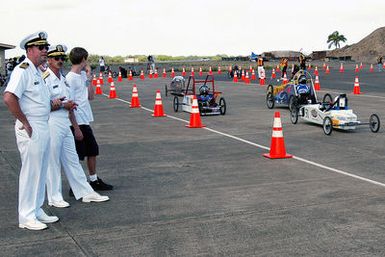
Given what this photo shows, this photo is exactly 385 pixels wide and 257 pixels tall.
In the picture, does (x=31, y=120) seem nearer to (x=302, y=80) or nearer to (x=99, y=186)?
(x=99, y=186)

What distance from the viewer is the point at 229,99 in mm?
25359

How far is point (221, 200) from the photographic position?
7645 mm

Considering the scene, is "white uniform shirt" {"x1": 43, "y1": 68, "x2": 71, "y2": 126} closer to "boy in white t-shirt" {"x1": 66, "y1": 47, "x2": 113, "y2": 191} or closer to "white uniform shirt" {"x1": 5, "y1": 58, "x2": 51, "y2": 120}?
"boy in white t-shirt" {"x1": 66, "y1": 47, "x2": 113, "y2": 191}

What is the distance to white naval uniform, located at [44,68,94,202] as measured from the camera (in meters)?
7.12

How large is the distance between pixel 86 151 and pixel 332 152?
17.2 feet

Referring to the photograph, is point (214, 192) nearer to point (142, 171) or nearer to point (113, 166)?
point (142, 171)

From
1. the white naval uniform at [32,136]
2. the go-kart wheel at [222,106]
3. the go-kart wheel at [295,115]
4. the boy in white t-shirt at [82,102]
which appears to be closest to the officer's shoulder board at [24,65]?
the white naval uniform at [32,136]

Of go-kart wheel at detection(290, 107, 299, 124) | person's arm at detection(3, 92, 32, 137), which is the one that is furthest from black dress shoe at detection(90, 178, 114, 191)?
go-kart wheel at detection(290, 107, 299, 124)

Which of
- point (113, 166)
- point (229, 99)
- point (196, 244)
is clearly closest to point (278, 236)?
point (196, 244)

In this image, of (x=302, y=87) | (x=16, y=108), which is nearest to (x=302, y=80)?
(x=302, y=87)

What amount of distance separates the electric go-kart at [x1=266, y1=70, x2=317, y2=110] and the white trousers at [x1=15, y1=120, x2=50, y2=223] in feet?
35.3

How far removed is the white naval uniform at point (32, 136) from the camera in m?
6.14

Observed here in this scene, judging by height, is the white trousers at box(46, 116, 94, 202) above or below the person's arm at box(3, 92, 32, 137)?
below

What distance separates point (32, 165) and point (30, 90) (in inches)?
32.7
